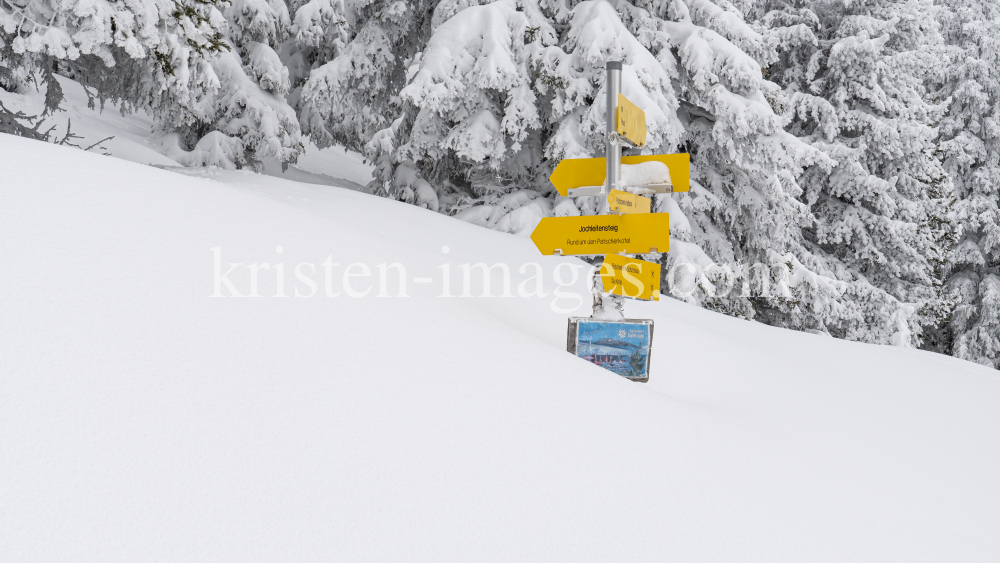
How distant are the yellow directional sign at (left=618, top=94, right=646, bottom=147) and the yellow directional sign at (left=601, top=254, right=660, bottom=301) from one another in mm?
656

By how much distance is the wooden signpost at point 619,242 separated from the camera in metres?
3.50

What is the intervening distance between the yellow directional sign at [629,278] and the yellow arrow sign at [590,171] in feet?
1.47

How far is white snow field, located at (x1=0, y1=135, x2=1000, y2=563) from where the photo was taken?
1.62 meters

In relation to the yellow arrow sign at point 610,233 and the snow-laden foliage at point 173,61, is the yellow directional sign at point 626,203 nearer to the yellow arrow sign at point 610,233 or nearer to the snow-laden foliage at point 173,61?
the yellow arrow sign at point 610,233

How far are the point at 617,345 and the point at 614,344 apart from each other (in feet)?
0.05

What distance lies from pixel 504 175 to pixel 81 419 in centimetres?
763

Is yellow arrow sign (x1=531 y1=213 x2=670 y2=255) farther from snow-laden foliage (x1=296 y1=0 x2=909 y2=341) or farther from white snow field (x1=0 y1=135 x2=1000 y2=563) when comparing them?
snow-laden foliage (x1=296 y1=0 x2=909 y2=341)

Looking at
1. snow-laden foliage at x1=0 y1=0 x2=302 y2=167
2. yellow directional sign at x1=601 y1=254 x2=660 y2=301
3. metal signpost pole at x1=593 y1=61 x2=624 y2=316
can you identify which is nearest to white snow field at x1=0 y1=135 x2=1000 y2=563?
yellow directional sign at x1=601 y1=254 x2=660 y2=301

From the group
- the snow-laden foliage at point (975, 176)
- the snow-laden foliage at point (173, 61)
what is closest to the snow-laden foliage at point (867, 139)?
the snow-laden foliage at point (975, 176)

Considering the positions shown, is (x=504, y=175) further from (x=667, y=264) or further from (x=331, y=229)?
(x=331, y=229)

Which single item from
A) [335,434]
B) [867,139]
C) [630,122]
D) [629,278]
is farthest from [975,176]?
[335,434]

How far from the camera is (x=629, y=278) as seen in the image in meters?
3.62

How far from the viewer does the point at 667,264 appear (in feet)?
26.7

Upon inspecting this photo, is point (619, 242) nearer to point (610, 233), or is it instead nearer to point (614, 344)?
point (610, 233)
